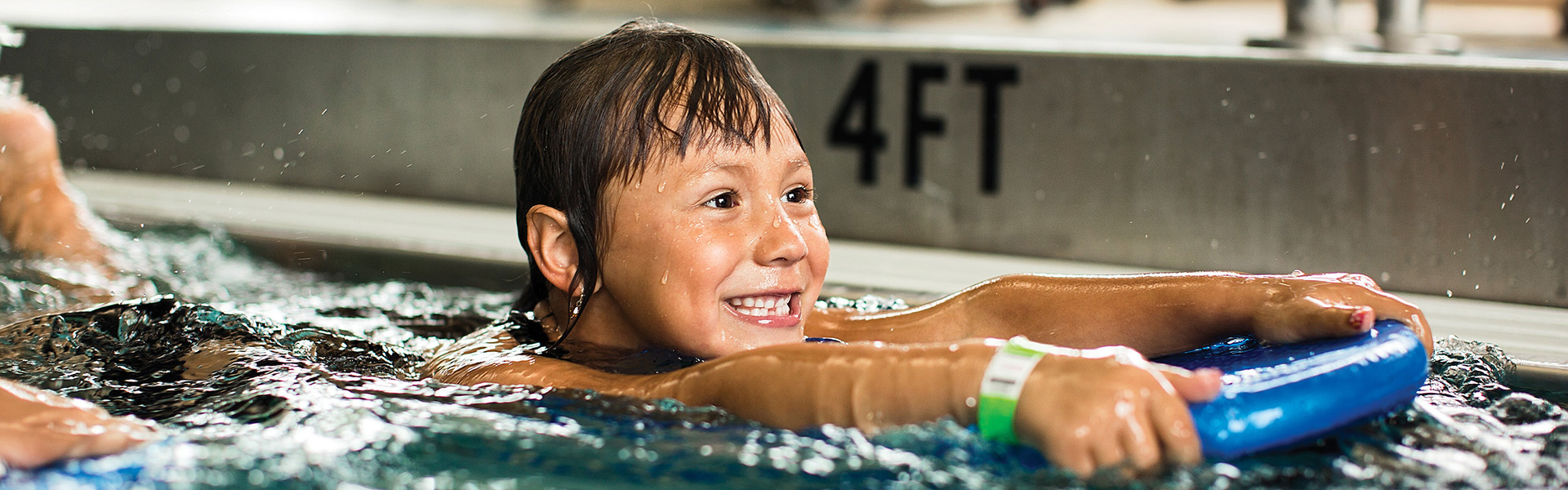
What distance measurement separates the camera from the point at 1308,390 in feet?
4.42

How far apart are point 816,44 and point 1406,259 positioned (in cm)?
155

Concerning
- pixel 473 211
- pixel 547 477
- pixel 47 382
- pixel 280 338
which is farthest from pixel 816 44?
pixel 547 477

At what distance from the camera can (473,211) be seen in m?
3.92

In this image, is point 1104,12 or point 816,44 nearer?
point 816,44

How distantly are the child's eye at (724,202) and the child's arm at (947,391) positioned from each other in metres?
0.23

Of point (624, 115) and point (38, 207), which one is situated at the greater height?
point (624, 115)

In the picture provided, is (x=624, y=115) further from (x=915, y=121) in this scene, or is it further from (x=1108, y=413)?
(x=915, y=121)

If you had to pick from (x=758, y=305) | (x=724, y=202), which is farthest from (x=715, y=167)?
(x=758, y=305)

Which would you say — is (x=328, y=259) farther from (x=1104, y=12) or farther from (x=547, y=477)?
(x=1104, y=12)

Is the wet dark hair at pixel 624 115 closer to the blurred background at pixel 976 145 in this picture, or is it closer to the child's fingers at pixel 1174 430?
the child's fingers at pixel 1174 430

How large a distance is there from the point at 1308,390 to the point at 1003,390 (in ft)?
1.08

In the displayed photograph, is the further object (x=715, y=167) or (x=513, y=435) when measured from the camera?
(x=715, y=167)

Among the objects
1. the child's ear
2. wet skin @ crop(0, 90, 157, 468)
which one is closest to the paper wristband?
the child's ear

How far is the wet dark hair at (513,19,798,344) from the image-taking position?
1662mm
